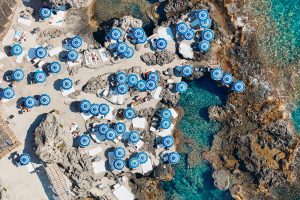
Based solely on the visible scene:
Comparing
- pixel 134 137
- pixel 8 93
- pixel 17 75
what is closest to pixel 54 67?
pixel 17 75

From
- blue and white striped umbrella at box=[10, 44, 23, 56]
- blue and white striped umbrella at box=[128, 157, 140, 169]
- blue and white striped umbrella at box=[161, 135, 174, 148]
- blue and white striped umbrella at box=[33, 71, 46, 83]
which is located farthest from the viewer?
blue and white striped umbrella at box=[161, 135, 174, 148]

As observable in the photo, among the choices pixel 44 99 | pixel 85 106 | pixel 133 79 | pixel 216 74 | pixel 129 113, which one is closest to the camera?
pixel 44 99

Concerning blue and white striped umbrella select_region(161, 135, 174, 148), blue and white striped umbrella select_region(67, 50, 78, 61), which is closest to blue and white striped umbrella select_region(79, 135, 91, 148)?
blue and white striped umbrella select_region(161, 135, 174, 148)

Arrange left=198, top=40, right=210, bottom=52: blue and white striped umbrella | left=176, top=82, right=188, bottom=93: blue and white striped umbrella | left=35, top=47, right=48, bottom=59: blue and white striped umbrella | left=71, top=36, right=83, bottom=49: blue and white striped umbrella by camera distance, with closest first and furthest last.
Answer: left=35, top=47, right=48, bottom=59: blue and white striped umbrella < left=71, top=36, right=83, bottom=49: blue and white striped umbrella < left=198, top=40, right=210, bottom=52: blue and white striped umbrella < left=176, top=82, right=188, bottom=93: blue and white striped umbrella

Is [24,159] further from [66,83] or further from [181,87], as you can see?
[181,87]

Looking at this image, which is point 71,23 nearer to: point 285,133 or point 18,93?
point 18,93

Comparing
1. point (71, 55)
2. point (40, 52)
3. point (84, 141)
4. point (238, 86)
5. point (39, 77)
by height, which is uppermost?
point (40, 52)

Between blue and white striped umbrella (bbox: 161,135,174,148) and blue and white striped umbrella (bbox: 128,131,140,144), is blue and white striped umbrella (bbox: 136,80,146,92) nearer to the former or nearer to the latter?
blue and white striped umbrella (bbox: 128,131,140,144)

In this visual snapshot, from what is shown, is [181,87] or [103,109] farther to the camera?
[181,87]

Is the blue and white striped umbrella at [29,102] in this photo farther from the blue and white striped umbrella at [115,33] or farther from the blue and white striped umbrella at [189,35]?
the blue and white striped umbrella at [189,35]
